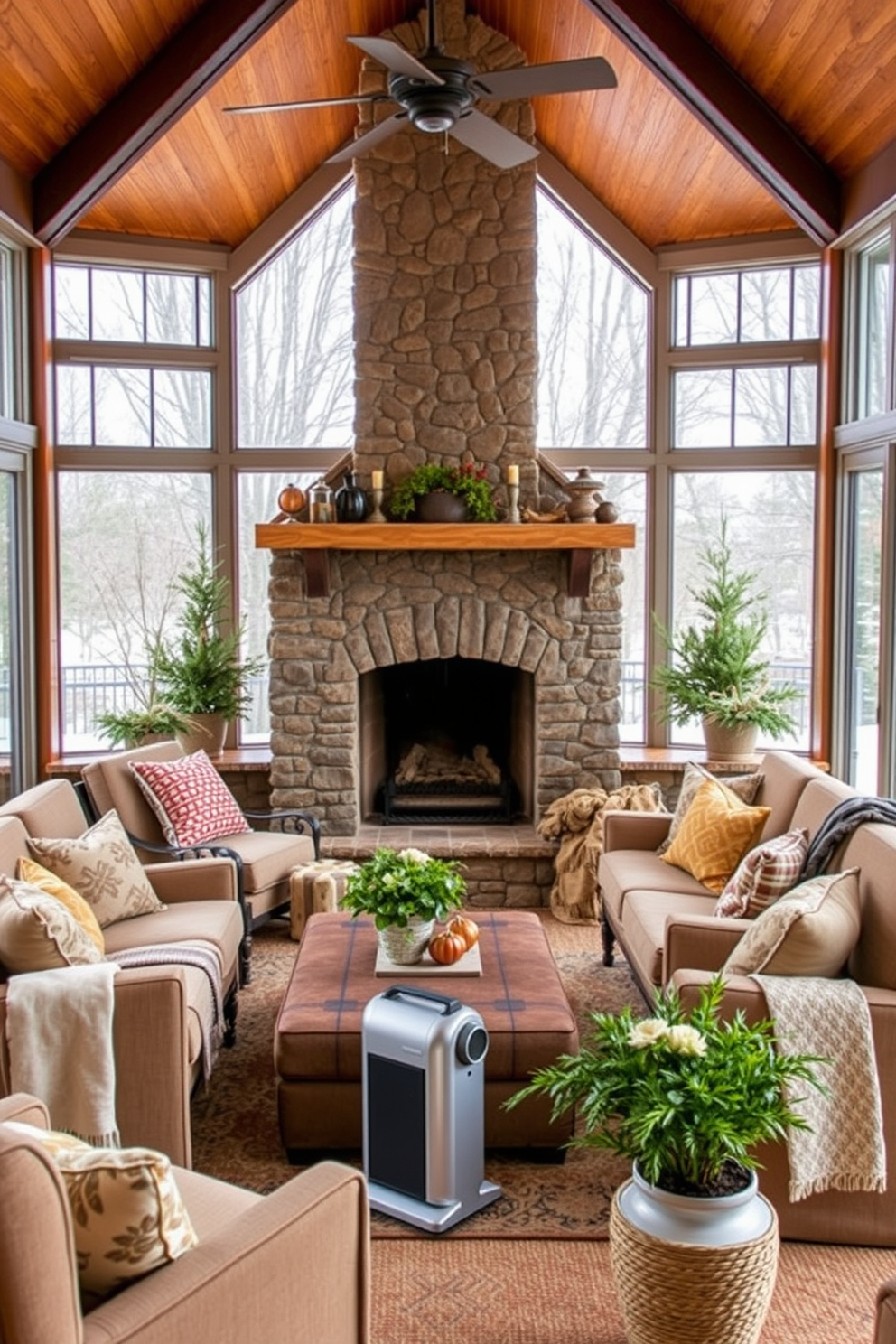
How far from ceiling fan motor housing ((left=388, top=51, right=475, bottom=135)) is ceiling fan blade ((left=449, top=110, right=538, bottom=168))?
12 cm

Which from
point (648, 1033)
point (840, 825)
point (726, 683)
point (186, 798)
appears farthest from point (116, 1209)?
point (726, 683)

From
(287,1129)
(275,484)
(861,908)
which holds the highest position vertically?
(275,484)

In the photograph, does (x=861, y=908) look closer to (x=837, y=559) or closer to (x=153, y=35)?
(x=837, y=559)

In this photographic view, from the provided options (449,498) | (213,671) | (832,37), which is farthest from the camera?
(213,671)

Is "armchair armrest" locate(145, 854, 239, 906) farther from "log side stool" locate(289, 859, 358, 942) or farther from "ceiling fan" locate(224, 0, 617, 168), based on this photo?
"ceiling fan" locate(224, 0, 617, 168)

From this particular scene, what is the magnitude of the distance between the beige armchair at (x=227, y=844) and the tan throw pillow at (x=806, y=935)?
7.19 ft

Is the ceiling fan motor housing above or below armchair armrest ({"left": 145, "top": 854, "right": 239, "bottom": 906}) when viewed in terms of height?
above

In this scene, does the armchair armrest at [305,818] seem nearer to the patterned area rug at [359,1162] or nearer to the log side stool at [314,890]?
the log side stool at [314,890]

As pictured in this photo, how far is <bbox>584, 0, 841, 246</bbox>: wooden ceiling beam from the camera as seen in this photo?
5.78 metres

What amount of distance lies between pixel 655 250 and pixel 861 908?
4.83 metres

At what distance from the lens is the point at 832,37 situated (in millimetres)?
5344

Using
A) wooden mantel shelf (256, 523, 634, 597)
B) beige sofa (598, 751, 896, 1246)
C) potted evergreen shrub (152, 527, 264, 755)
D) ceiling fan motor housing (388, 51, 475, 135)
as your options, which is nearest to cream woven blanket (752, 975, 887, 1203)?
beige sofa (598, 751, 896, 1246)

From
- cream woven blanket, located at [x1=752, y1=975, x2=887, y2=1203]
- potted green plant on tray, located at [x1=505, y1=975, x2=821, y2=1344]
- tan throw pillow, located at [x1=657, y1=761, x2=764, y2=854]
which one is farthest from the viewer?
tan throw pillow, located at [x1=657, y1=761, x2=764, y2=854]

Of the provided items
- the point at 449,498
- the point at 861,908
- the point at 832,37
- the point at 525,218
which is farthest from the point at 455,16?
the point at 861,908
